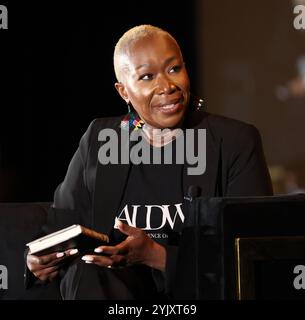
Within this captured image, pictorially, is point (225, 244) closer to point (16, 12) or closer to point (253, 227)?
point (253, 227)

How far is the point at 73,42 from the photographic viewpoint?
301 cm

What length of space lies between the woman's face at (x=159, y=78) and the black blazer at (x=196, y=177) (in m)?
0.09

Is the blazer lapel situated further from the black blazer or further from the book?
the book

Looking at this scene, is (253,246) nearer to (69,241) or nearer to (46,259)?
(69,241)

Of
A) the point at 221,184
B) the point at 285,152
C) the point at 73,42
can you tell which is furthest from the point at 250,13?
the point at 221,184

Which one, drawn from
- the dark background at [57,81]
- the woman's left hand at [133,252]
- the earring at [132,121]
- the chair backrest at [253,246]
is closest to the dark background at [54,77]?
the dark background at [57,81]

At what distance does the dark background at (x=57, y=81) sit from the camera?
297cm

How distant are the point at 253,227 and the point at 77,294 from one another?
44cm

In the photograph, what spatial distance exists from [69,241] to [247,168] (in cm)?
52

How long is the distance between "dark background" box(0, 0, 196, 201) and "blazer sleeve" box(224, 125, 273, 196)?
1246 mm

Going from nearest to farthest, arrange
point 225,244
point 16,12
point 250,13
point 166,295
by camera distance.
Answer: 1. point 225,244
2. point 166,295
3. point 16,12
4. point 250,13

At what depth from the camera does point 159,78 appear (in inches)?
70.9

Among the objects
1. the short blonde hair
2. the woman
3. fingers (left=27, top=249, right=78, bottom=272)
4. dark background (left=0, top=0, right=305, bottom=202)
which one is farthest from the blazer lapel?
dark background (left=0, top=0, right=305, bottom=202)

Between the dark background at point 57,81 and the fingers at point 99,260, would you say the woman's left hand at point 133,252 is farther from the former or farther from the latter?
the dark background at point 57,81
